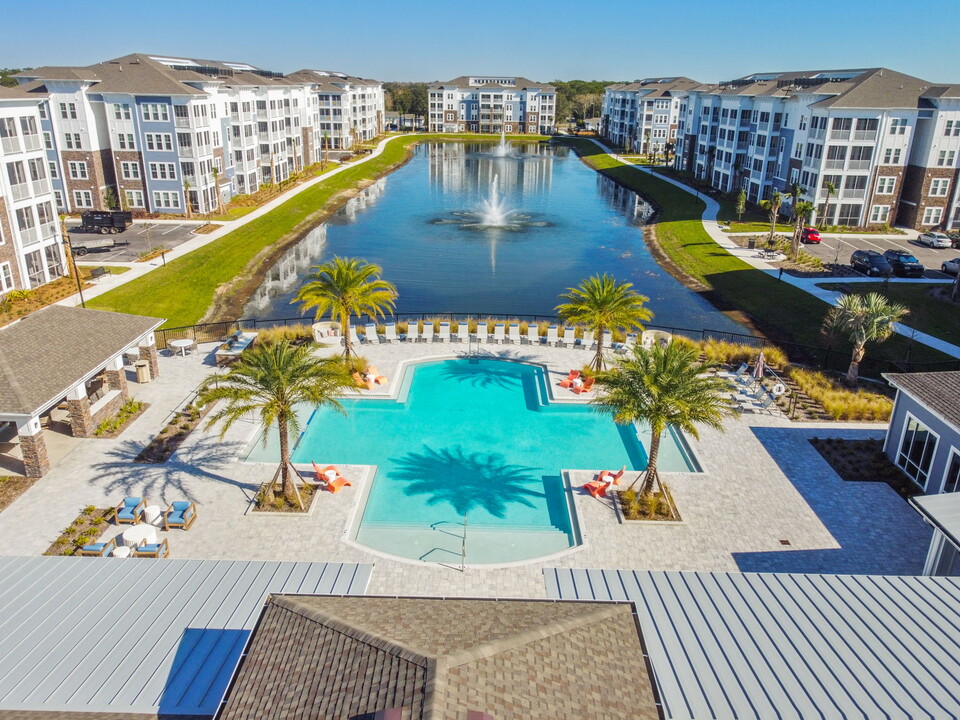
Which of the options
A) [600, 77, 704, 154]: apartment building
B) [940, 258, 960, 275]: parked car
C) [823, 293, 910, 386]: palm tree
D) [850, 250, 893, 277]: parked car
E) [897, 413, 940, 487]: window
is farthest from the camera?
[600, 77, 704, 154]: apartment building

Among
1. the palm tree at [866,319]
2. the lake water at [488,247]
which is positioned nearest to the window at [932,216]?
the lake water at [488,247]

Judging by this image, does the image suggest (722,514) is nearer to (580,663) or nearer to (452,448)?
(452,448)

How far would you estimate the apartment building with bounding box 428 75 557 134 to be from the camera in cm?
15600

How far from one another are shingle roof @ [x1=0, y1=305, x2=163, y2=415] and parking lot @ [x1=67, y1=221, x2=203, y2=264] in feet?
83.6

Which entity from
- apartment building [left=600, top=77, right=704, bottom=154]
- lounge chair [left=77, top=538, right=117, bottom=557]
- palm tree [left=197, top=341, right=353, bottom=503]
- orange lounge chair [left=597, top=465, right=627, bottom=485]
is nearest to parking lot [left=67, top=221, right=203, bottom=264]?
palm tree [left=197, top=341, right=353, bottom=503]

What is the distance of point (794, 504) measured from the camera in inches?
859

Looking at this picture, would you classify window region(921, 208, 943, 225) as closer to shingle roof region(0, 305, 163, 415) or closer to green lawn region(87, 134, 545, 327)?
green lawn region(87, 134, 545, 327)

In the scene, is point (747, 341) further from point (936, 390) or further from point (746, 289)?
point (936, 390)

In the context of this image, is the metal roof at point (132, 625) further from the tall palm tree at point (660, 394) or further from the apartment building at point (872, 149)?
the apartment building at point (872, 149)

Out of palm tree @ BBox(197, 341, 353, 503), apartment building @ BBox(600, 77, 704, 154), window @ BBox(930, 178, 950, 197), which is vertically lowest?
palm tree @ BBox(197, 341, 353, 503)

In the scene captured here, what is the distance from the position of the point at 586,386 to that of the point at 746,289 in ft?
75.6

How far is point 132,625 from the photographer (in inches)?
507

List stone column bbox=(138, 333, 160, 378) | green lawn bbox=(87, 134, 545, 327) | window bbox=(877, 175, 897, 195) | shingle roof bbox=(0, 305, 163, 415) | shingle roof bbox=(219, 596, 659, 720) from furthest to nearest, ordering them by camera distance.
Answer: window bbox=(877, 175, 897, 195) → green lawn bbox=(87, 134, 545, 327) → stone column bbox=(138, 333, 160, 378) → shingle roof bbox=(0, 305, 163, 415) → shingle roof bbox=(219, 596, 659, 720)

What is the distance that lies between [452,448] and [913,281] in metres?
38.8
